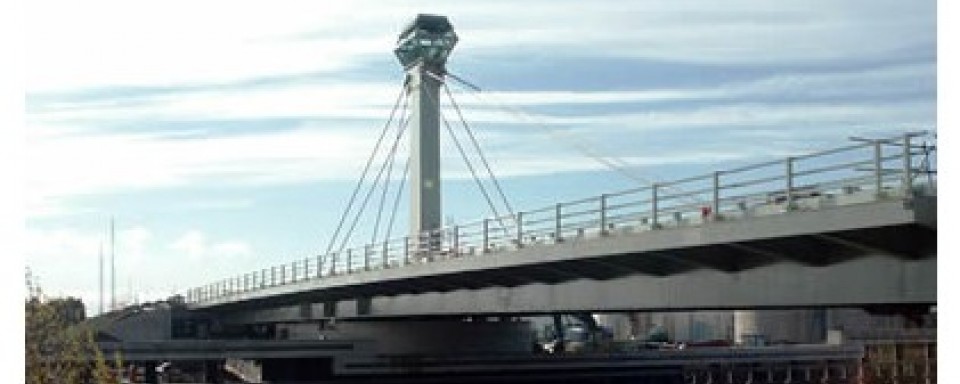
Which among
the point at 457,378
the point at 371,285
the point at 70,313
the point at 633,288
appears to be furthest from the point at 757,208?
the point at 457,378

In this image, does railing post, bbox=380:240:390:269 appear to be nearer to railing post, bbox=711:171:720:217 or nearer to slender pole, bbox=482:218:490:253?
slender pole, bbox=482:218:490:253

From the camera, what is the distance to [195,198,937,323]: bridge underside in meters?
12.0

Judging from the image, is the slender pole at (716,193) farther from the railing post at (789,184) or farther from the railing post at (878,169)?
the railing post at (878,169)

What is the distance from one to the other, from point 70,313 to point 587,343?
4109cm

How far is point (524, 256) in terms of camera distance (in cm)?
2031

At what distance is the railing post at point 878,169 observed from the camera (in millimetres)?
11789

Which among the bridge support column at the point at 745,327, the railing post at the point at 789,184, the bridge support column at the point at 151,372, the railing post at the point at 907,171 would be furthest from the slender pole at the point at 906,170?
the bridge support column at the point at 745,327

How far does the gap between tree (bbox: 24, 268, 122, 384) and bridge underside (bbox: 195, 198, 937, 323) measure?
22.8 ft

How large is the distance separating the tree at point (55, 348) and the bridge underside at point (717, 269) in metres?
6.96

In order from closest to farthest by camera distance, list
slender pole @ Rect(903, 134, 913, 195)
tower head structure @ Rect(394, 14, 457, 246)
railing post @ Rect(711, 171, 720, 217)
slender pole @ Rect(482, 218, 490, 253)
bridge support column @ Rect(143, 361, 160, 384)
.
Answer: slender pole @ Rect(903, 134, 913, 195)
railing post @ Rect(711, 171, 720, 217)
slender pole @ Rect(482, 218, 490, 253)
bridge support column @ Rect(143, 361, 160, 384)
tower head structure @ Rect(394, 14, 457, 246)

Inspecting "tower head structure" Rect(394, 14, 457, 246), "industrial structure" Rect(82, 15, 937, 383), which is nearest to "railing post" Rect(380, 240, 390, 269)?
"industrial structure" Rect(82, 15, 937, 383)

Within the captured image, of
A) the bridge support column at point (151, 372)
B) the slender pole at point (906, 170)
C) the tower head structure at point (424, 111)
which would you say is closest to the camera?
the slender pole at point (906, 170)

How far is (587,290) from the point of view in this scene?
20.2m

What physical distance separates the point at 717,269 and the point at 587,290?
4.29 metres
